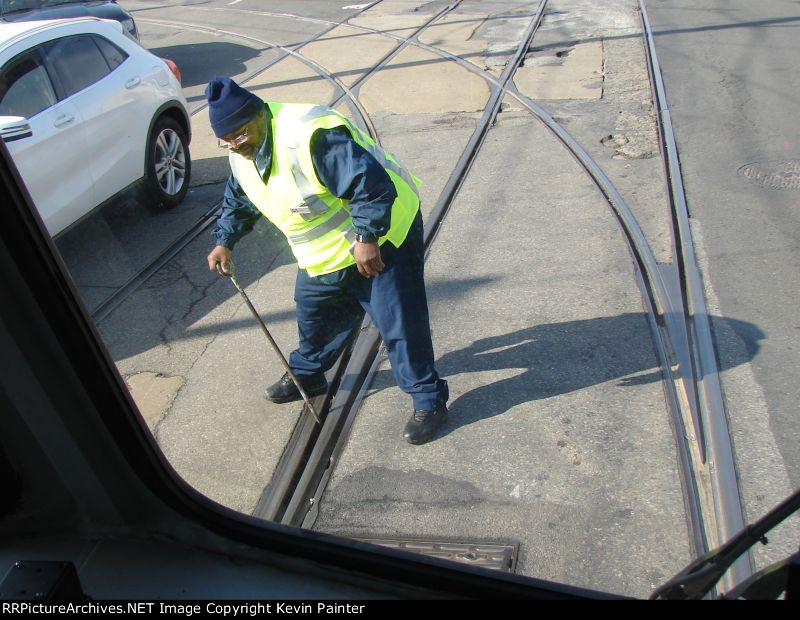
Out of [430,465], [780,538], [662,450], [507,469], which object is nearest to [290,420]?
[430,465]

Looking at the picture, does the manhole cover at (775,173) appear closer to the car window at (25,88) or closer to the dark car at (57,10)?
the car window at (25,88)

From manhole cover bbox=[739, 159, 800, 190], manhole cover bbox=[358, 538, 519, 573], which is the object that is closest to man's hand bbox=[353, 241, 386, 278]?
manhole cover bbox=[358, 538, 519, 573]

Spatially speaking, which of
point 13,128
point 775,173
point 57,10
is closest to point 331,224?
point 13,128

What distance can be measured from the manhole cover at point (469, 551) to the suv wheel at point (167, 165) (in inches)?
178

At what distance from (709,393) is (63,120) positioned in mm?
4650

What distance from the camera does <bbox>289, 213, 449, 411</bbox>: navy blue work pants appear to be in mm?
3750

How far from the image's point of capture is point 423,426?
4.04 m

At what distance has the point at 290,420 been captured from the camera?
4316mm

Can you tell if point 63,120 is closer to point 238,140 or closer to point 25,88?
point 25,88

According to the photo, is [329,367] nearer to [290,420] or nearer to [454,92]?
[290,420]

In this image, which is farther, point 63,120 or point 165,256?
point 165,256

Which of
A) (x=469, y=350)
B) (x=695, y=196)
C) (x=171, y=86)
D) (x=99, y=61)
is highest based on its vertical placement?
(x=99, y=61)

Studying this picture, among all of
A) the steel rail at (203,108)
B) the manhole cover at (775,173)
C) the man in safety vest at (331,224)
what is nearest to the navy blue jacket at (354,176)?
the man in safety vest at (331,224)

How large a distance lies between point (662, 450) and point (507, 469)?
709mm
